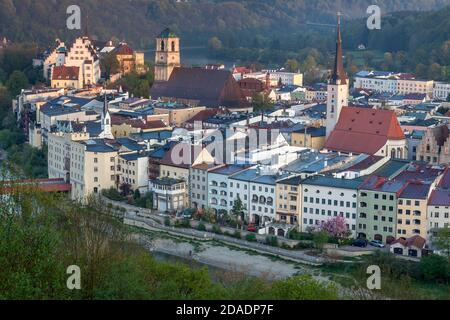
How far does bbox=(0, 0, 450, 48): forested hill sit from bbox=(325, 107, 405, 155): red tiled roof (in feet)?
97.6

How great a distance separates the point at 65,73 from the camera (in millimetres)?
31062

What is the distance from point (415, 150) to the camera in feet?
70.5

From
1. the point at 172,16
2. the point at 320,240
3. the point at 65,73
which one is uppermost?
the point at 172,16

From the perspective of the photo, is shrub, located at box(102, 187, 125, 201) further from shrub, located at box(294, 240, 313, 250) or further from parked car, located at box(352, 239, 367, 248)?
parked car, located at box(352, 239, 367, 248)

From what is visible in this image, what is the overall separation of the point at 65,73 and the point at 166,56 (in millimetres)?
3058

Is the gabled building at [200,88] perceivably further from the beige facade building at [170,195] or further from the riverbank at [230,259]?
the riverbank at [230,259]

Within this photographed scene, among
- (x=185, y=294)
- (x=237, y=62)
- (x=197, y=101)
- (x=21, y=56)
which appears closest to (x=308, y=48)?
(x=237, y=62)

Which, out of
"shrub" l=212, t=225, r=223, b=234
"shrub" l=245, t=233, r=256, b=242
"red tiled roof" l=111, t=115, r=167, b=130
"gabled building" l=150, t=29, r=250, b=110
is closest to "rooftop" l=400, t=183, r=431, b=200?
"shrub" l=245, t=233, r=256, b=242

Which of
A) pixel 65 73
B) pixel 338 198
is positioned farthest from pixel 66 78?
pixel 338 198

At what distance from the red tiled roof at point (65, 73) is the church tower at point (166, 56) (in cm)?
241

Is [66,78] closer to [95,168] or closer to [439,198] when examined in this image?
[95,168]

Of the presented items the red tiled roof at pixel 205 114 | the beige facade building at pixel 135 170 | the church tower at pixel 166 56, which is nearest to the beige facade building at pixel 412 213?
the beige facade building at pixel 135 170

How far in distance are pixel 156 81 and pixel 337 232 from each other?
581 inches

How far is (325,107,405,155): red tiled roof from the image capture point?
20.7 m
